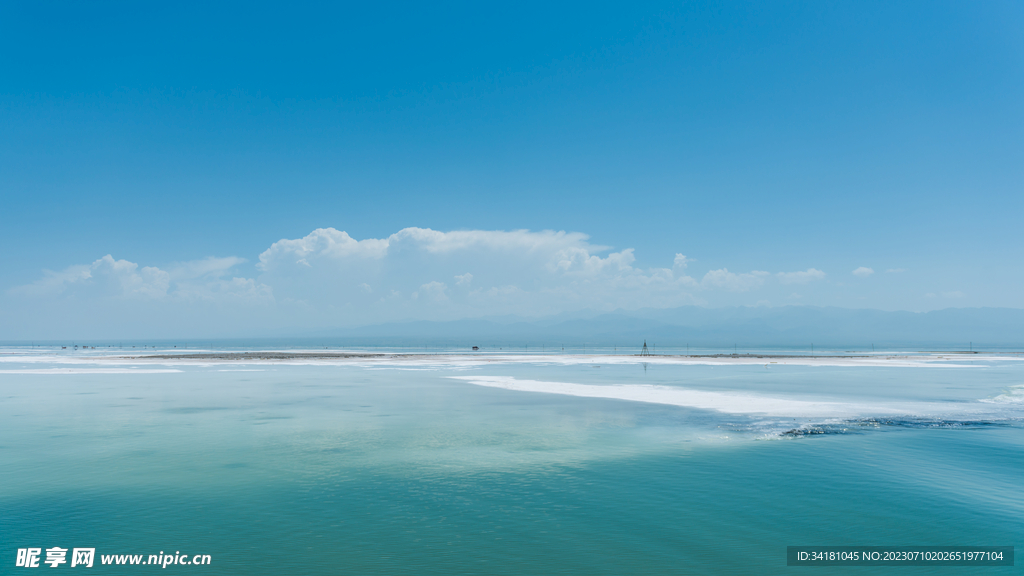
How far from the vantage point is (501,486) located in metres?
14.4

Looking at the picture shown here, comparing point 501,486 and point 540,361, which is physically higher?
point 501,486

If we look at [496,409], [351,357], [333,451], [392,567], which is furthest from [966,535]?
[351,357]

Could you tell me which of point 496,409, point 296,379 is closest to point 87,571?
point 496,409

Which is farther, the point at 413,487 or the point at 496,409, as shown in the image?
the point at 496,409

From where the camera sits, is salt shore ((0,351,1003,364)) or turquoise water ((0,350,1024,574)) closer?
turquoise water ((0,350,1024,574))

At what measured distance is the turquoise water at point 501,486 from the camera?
10625 millimetres

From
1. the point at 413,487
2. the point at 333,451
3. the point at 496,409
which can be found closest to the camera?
the point at 413,487

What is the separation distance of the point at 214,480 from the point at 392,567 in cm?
786

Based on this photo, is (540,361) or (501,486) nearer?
(501,486)

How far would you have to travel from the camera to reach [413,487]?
14.3 m

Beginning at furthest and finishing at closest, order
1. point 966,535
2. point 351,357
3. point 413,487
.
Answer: point 351,357 → point 413,487 → point 966,535

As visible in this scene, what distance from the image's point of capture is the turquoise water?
418 inches

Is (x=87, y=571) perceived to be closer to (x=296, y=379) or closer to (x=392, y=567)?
(x=392, y=567)

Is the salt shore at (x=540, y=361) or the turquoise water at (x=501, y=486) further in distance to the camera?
the salt shore at (x=540, y=361)
